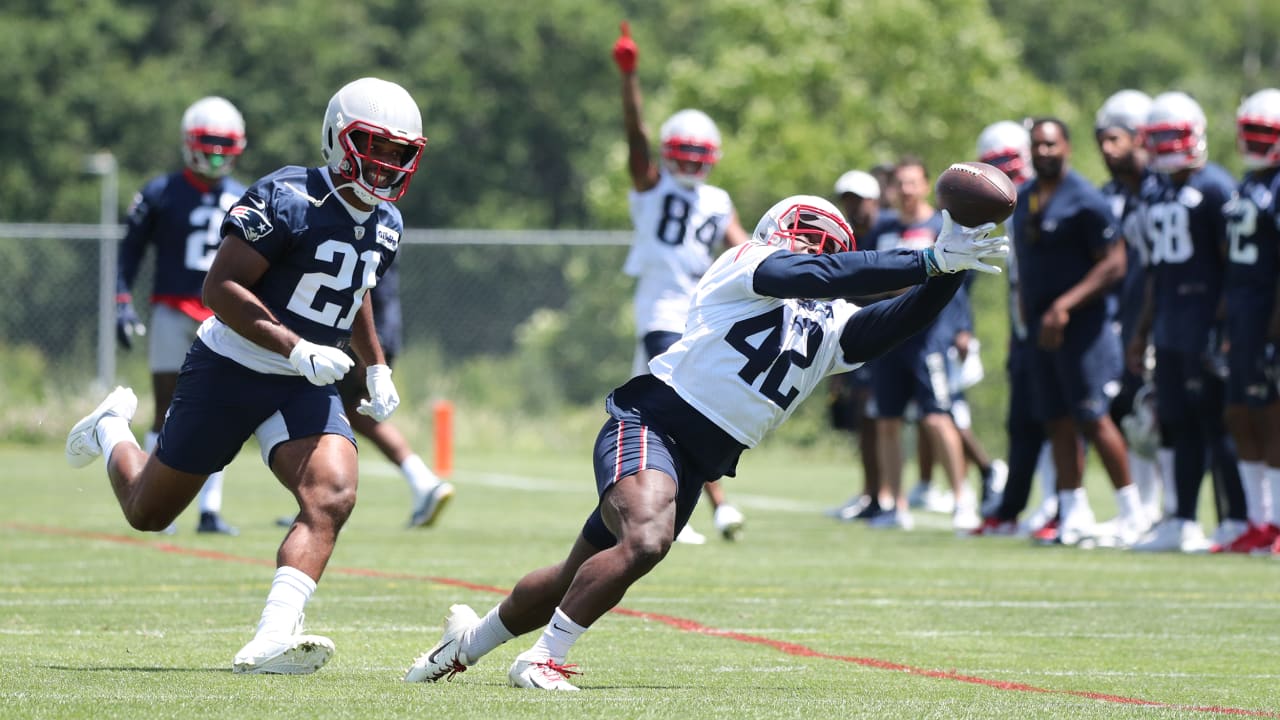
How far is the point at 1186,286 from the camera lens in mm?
10461

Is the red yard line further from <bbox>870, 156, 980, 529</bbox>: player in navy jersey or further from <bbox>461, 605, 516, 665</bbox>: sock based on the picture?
<bbox>870, 156, 980, 529</bbox>: player in navy jersey

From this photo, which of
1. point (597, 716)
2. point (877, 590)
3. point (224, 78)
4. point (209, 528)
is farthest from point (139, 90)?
point (597, 716)

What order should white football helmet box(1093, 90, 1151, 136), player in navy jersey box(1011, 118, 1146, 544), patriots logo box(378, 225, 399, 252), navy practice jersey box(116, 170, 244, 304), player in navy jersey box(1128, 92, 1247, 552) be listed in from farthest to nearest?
1. white football helmet box(1093, 90, 1151, 136)
2. navy practice jersey box(116, 170, 244, 304)
3. player in navy jersey box(1011, 118, 1146, 544)
4. player in navy jersey box(1128, 92, 1247, 552)
5. patriots logo box(378, 225, 399, 252)

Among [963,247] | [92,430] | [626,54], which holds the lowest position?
[92,430]

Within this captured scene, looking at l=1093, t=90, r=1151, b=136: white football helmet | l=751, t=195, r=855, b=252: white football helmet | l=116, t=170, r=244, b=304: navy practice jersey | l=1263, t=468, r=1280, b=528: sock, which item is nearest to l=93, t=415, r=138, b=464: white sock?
Result: l=751, t=195, r=855, b=252: white football helmet

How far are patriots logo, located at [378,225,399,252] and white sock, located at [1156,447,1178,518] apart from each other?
5.67 m

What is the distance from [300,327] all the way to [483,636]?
3.89ft

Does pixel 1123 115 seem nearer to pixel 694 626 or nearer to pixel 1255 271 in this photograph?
pixel 1255 271

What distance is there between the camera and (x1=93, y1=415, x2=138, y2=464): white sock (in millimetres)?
6945

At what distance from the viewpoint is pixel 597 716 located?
16.4ft

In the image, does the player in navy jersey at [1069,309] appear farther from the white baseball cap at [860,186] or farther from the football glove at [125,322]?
the football glove at [125,322]

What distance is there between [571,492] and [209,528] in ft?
17.3

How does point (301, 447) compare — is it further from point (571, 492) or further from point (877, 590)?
point (571, 492)

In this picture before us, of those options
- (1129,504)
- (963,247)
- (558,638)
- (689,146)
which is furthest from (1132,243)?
(558,638)
